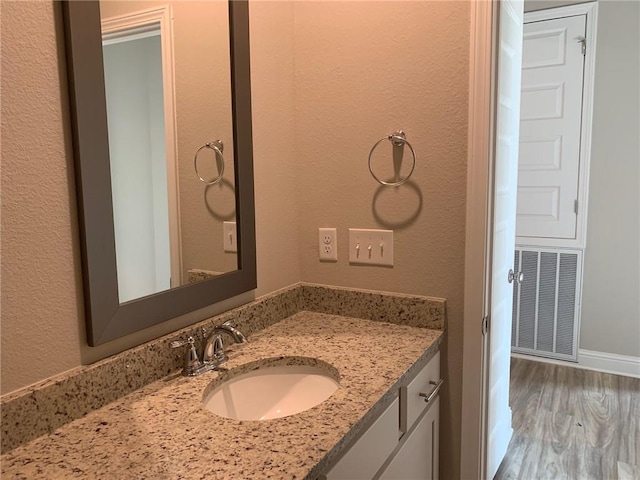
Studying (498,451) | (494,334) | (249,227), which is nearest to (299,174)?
(249,227)

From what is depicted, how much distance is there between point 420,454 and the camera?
1457mm

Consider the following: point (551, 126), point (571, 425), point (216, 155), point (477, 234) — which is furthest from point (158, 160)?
point (551, 126)

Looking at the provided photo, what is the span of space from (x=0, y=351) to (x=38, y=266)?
0.54 feet

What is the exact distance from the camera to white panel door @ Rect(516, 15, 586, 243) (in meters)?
3.10

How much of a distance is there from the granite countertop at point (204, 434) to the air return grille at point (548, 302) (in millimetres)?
2340

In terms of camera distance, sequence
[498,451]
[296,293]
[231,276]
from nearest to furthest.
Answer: [231,276], [296,293], [498,451]

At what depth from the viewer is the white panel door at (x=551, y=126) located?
310 cm

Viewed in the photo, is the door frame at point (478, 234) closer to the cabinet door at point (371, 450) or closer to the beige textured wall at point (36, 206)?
the cabinet door at point (371, 450)

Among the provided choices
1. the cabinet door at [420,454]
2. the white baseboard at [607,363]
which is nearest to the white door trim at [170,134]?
the cabinet door at [420,454]

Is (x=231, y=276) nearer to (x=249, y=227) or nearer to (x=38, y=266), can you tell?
(x=249, y=227)

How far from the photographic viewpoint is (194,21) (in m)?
1.33

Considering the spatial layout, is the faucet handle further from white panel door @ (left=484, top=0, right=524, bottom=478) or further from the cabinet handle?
white panel door @ (left=484, top=0, right=524, bottom=478)

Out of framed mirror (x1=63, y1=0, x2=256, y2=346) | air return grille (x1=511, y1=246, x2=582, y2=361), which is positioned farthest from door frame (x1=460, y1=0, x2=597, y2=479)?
air return grille (x1=511, y1=246, x2=582, y2=361)

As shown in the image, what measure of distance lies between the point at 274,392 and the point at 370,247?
0.59 meters
